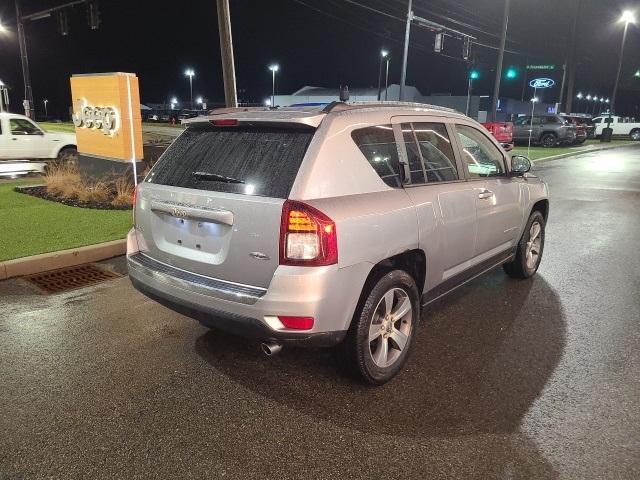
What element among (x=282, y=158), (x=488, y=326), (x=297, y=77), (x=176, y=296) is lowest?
(x=488, y=326)

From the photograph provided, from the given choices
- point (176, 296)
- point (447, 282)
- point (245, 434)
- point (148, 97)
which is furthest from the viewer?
point (148, 97)

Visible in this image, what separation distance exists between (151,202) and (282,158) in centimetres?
110

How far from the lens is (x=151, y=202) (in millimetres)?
3662

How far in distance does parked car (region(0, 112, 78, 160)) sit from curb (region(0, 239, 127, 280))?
29.3 feet

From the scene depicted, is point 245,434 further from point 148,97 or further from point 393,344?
point 148,97

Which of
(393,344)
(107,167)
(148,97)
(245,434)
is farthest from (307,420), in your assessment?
(148,97)

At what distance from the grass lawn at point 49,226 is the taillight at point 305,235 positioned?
442 cm

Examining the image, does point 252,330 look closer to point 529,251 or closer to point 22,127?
point 529,251

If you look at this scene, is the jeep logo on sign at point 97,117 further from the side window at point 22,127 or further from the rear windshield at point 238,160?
the rear windshield at point 238,160

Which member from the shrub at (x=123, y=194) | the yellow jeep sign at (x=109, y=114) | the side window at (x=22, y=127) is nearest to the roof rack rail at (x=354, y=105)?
the shrub at (x=123, y=194)

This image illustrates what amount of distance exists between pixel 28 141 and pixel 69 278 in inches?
390

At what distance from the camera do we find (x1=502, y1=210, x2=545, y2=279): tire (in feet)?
18.5

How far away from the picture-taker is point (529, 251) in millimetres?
5832

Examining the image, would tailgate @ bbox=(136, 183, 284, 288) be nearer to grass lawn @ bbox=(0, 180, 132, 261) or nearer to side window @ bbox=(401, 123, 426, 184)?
side window @ bbox=(401, 123, 426, 184)
